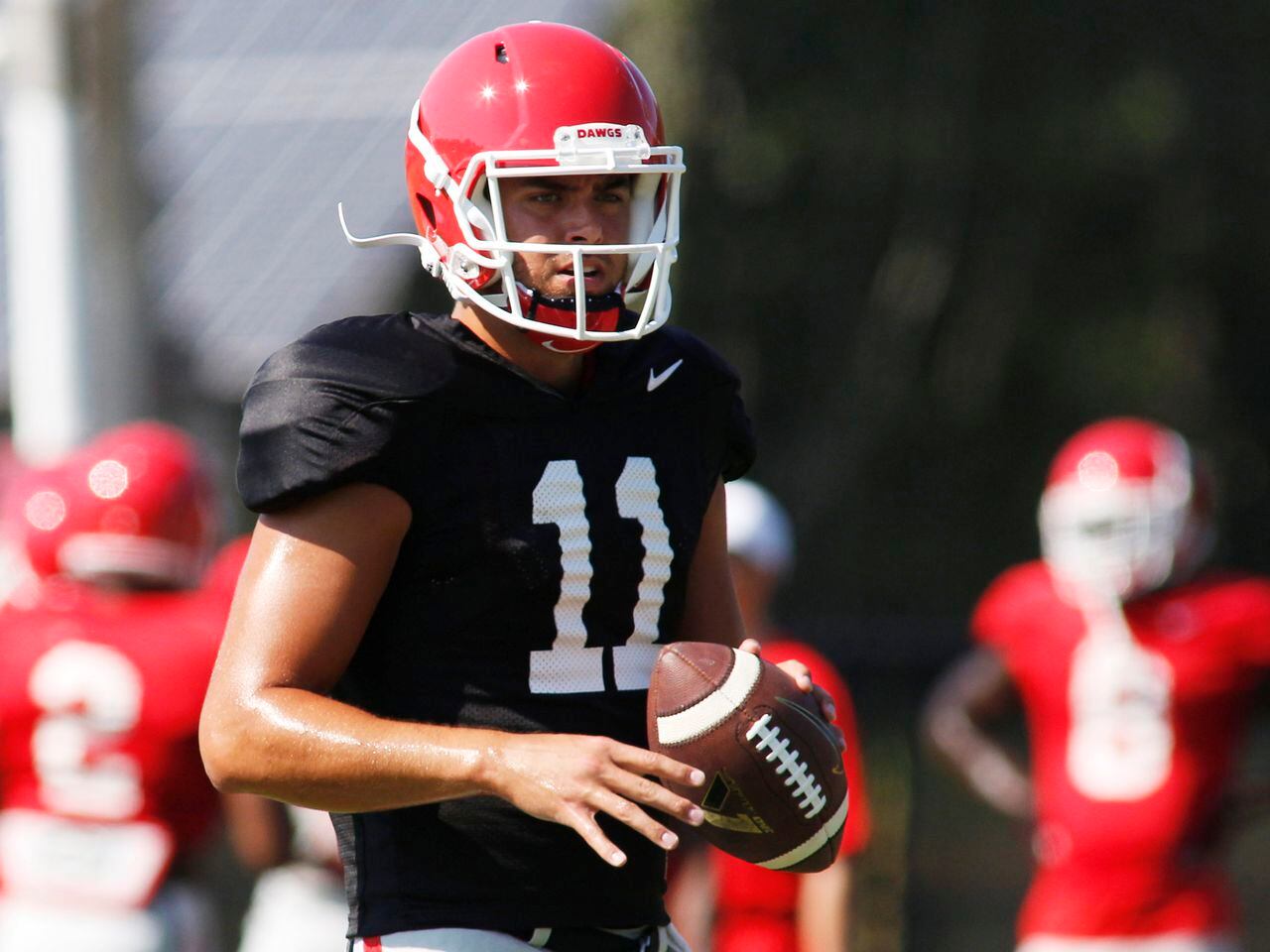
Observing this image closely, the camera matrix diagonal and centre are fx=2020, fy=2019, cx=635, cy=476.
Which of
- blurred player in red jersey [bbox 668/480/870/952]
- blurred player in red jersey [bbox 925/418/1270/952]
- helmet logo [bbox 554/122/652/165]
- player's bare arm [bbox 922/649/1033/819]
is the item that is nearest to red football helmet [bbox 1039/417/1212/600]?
blurred player in red jersey [bbox 925/418/1270/952]

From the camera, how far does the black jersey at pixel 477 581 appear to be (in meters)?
2.56

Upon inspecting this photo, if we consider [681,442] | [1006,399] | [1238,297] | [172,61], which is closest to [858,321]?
[1006,399]

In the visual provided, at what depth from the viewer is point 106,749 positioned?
519cm

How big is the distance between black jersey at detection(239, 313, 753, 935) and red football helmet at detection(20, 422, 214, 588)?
2860 millimetres

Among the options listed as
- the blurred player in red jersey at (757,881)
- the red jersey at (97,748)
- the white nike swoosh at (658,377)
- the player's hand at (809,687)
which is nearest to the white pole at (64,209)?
the red jersey at (97,748)

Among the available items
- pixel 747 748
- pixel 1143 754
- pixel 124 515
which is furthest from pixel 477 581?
pixel 1143 754

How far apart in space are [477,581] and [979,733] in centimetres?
391

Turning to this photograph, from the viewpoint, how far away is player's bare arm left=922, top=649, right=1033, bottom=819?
6.18 metres

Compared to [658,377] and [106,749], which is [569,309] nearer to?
[658,377]

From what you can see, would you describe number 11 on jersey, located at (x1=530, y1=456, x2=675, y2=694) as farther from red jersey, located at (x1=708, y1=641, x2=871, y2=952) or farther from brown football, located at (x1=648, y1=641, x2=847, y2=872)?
red jersey, located at (x1=708, y1=641, x2=871, y2=952)

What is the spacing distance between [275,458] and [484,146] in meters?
0.52

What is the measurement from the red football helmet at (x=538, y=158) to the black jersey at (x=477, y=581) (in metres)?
0.10

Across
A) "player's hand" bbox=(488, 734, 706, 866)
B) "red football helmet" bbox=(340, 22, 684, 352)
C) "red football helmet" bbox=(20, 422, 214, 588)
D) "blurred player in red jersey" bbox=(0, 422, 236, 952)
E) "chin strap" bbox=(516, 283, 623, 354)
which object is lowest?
"blurred player in red jersey" bbox=(0, 422, 236, 952)

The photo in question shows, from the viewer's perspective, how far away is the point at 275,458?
2.52 m
